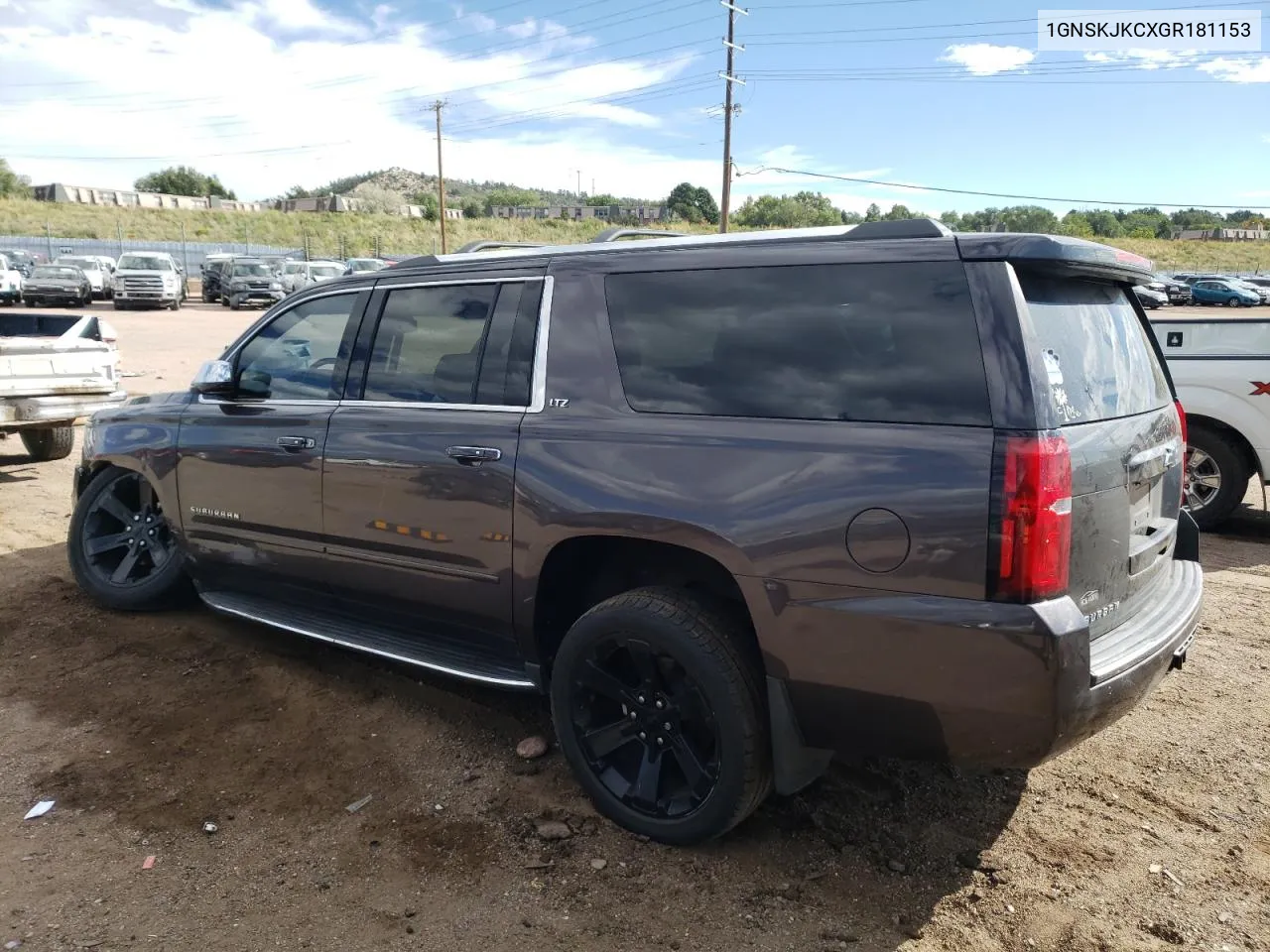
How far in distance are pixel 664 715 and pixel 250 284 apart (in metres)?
34.0

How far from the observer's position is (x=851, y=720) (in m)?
2.77

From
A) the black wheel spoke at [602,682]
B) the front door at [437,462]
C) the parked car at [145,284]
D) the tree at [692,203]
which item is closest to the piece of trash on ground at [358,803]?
the front door at [437,462]

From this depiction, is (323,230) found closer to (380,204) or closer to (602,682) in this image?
(380,204)

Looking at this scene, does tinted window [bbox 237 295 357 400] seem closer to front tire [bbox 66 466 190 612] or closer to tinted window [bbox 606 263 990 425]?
front tire [bbox 66 466 190 612]

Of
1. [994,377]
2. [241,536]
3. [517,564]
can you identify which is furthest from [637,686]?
[241,536]

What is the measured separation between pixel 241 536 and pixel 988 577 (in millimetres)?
3350

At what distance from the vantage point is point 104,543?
520 centimetres

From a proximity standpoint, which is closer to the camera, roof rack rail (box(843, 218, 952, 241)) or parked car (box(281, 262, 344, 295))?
roof rack rail (box(843, 218, 952, 241))

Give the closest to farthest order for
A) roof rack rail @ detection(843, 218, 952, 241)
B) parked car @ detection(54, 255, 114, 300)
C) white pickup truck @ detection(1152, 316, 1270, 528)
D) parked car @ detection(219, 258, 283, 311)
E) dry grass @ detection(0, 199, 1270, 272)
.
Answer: roof rack rail @ detection(843, 218, 952, 241)
white pickup truck @ detection(1152, 316, 1270, 528)
parked car @ detection(219, 258, 283, 311)
parked car @ detection(54, 255, 114, 300)
dry grass @ detection(0, 199, 1270, 272)

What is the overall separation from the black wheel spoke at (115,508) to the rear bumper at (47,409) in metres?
2.89

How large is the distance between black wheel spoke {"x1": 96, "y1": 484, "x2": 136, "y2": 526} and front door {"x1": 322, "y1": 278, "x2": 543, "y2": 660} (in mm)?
1855

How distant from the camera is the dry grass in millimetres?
64375

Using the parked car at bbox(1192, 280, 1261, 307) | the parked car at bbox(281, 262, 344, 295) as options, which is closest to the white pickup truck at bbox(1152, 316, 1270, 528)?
the parked car at bbox(281, 262, 344, 295)

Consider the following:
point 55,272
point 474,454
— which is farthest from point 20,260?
point 474,454
